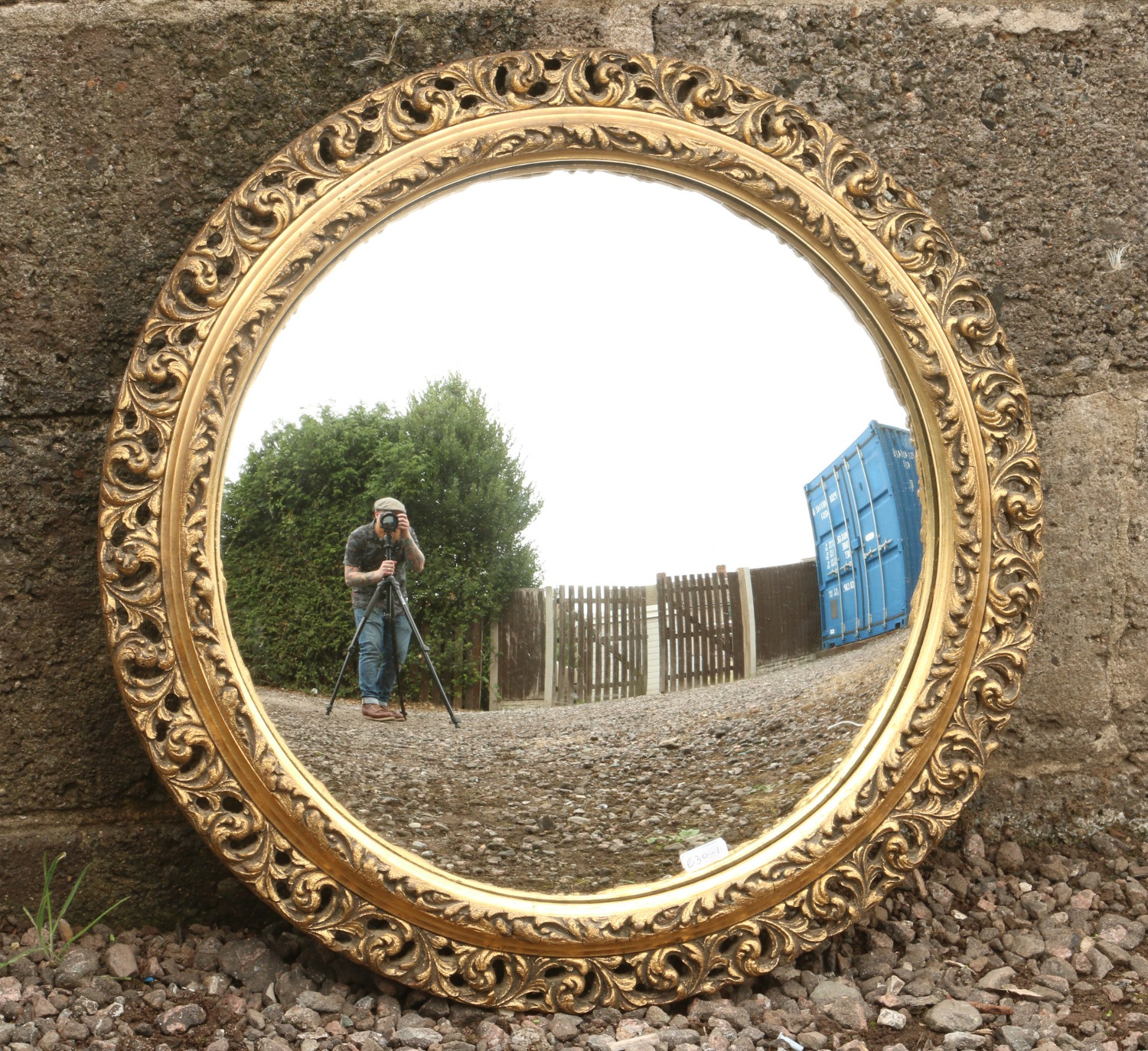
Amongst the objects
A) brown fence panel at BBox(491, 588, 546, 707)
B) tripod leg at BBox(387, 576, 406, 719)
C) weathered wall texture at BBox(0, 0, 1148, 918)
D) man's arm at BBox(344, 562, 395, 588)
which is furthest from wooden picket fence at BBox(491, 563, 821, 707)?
weathered wall texture at BBox(0, 0, 1148, 918)

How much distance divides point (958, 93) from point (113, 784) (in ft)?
7.52

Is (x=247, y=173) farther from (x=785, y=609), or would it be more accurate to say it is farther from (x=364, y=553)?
(x=785, y=609)

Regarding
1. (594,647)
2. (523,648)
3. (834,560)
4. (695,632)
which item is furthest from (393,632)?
(834,560)

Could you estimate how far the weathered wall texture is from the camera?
6.27 feet

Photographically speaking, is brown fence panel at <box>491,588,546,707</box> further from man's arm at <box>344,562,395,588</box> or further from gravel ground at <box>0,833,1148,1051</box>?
gravel ground at <box>0,833,1148,1051</box>

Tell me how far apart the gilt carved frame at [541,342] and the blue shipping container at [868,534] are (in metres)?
0.04

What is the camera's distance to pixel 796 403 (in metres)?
1.85

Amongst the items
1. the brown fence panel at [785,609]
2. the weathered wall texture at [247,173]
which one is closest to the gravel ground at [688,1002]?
the weathered wall texture at [247,173]

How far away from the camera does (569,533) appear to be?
1738 mm

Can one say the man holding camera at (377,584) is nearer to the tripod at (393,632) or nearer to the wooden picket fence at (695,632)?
the tripod at (393,632)

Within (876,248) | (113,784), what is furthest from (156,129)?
(876,248)

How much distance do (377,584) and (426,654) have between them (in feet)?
0.48

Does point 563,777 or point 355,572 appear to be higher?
point 355,572

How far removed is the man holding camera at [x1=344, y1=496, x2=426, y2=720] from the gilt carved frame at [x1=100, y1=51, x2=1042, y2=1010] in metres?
0.19
